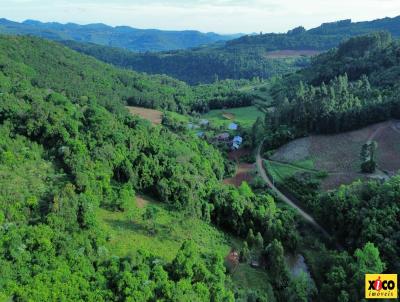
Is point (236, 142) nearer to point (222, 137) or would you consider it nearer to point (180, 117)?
point (222, 137)

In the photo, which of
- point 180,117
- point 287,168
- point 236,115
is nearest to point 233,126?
point 236,115

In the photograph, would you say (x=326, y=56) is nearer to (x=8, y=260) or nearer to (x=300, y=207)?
(x=300, y=207)

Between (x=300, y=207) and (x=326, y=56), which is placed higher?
(x=326, y=56)

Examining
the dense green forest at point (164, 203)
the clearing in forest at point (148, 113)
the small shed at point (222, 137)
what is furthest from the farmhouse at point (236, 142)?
the clearing in forest at point (148, 113)

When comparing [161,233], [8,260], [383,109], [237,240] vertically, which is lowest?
[237,240]

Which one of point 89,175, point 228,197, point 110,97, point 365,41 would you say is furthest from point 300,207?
point 365,41

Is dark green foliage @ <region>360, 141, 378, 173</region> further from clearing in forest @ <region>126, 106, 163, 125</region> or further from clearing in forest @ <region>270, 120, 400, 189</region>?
clearing in forest @ <region>126, 106, 163, 125</region>

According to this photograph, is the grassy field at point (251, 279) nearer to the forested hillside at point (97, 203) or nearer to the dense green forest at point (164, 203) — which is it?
the dense green forest at point (164, 203)
